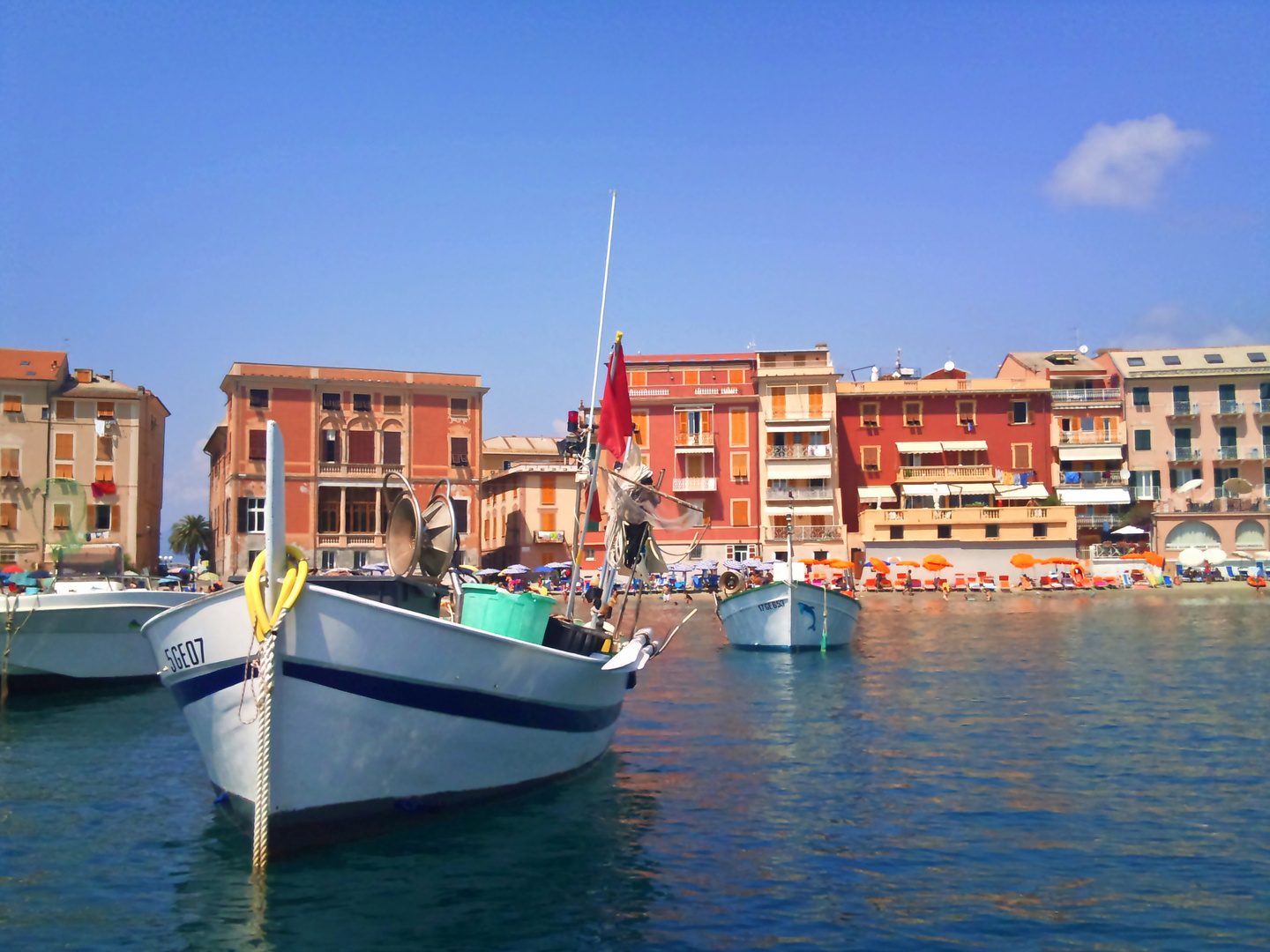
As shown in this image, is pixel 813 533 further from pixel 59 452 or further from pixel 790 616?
pixel 59 452

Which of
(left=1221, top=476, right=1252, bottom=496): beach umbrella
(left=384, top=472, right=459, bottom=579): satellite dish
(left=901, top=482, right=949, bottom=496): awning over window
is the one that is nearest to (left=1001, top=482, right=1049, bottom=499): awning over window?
(left=901, top=482, right=949, bottom=496): awning over window

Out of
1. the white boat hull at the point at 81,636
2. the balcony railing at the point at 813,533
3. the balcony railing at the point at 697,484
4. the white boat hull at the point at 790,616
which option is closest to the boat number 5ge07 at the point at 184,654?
the white boat hull at the point at 81,636

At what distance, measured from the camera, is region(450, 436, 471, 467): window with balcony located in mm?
62656


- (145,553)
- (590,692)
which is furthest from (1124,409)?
(590,692)

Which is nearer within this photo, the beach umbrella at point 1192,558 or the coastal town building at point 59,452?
the coastal town building at point 59,452

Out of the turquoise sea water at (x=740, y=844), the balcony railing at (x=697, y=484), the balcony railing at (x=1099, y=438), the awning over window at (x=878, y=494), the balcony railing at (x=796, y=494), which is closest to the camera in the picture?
the turquoise sea water at (x=740, y=844)

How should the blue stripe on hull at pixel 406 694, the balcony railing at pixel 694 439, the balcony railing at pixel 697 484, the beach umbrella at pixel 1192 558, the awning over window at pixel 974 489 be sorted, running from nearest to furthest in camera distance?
1. the blue stripe on hull at pixel 406 694
2. the beach umbrella at pixel 1192 558
3. the awning over window at pixel 974 489
4. the balcony railing at pixel 697 484
5. the balcony railing at pixel 694 439

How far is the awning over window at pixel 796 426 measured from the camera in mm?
64750

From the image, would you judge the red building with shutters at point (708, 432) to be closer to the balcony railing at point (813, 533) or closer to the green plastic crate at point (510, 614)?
the balcony railing at point (813, 533)

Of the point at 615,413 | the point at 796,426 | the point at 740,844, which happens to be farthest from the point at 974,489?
the point at 740,844

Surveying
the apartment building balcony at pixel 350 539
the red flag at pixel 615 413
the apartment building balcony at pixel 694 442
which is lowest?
the apartment building balcony at pixel 350 539

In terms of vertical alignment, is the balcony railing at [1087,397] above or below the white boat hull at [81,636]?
above

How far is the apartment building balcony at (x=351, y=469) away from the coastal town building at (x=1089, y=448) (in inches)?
1520

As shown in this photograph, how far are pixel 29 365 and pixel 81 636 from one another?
4582cm
